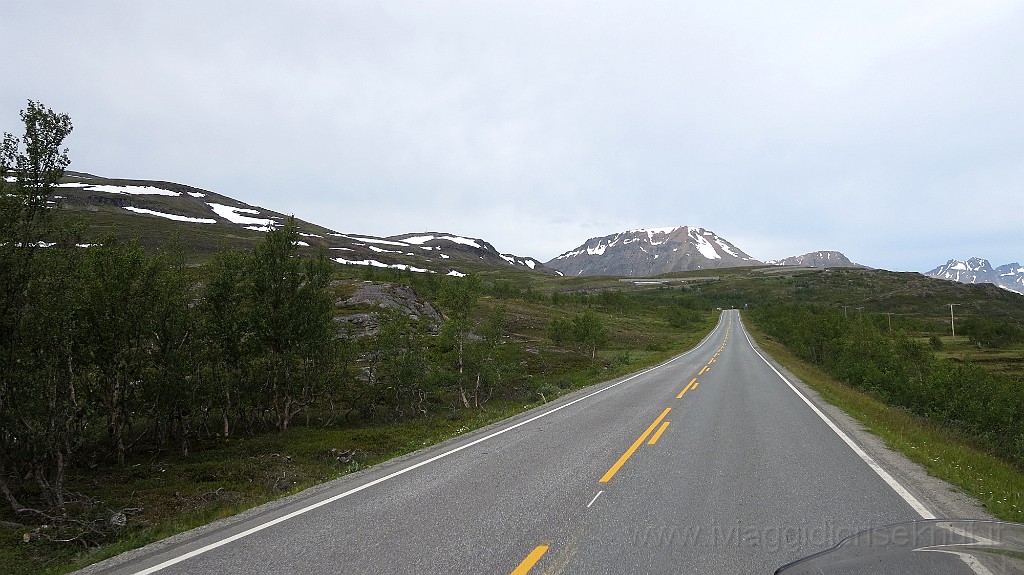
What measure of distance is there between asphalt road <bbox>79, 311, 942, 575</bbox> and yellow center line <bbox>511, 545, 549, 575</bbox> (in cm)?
2

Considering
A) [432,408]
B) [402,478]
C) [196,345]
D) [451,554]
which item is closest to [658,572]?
[451,554]

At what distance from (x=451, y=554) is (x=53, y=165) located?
12.8 m

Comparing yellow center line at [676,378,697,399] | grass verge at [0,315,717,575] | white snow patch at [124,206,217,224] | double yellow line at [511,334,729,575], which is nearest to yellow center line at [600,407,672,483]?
double yellow line at [511,334,729,575]

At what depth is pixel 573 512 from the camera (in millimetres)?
6250

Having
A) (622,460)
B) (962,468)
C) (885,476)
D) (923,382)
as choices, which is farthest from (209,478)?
(923,382)

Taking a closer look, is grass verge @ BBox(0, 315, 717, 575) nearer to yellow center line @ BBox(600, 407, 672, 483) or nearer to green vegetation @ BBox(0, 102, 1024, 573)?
green vegetation @ BBox(0, 102, 1024, 573)

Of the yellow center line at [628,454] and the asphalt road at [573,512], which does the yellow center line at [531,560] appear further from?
the yellow center line at [628,454]

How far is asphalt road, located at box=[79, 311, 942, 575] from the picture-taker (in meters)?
5.01

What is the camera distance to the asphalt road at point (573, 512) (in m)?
5.01

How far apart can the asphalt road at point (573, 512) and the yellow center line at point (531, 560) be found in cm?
2

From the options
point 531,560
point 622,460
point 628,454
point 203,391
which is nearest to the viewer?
point 531,560

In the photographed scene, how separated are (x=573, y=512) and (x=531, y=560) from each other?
1.50m

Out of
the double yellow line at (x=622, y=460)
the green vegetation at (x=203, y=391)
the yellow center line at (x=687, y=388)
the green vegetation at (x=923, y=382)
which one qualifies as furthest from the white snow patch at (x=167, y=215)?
the double yellow line at (x=622, y=460)

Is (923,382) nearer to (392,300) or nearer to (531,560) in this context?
(531,560)
